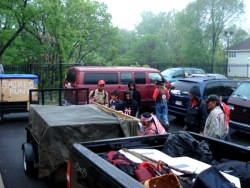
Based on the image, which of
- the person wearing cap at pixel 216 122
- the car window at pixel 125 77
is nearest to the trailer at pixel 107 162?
the person wearing cap at pixel 216 122

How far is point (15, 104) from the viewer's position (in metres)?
11.8

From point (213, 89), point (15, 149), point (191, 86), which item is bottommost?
point (15, 149)

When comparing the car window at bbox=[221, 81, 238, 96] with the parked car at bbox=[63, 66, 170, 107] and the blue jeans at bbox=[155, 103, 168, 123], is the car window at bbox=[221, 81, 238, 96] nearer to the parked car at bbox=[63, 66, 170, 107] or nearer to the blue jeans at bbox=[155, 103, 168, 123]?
the blue jeans at bbox=[155, 103, 168, 123]

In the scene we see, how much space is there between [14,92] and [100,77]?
323 cm

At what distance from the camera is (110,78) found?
13.3 meters

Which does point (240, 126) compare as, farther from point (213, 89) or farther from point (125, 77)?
point (125, 77)

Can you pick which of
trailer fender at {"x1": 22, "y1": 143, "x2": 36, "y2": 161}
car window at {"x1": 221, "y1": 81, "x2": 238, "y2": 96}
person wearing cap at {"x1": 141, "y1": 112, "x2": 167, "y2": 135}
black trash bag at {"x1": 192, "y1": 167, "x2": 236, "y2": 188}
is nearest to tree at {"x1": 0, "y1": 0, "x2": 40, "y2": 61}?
car window at {"x1": 221, "y1": 81, "x2": 238, "y2": 96}

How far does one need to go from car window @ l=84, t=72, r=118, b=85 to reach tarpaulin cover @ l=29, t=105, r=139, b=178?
23.4 feet

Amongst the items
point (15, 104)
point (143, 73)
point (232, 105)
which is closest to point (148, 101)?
point (143, 73)

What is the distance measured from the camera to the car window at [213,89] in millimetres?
11341

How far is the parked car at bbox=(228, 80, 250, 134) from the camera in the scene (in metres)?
9.66

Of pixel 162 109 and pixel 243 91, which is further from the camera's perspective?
pixel 162 109

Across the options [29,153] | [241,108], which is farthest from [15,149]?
[241,108]

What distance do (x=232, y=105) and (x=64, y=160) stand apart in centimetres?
686
